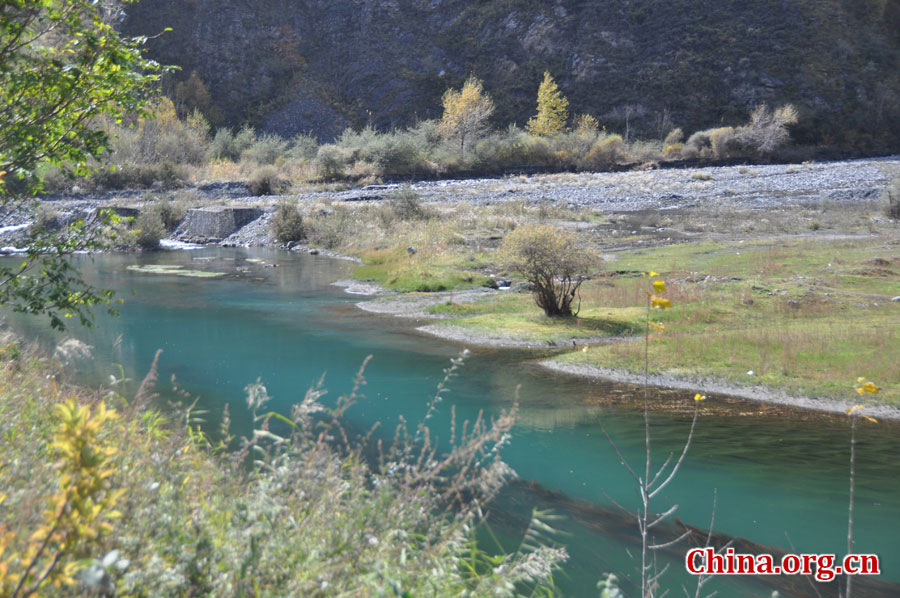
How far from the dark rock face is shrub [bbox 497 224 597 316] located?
2816 centimetres

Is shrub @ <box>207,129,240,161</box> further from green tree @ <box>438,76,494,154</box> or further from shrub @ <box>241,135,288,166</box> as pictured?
green tree @ <box>438,76,494,154</box>

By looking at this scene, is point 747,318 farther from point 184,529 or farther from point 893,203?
point 893,203

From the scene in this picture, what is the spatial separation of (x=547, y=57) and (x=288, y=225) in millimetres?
61832

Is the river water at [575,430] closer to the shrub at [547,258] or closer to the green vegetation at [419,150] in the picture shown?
the shrub at [547,258]

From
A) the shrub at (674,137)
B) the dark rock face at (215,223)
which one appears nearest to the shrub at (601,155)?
the shrub at (674,137)

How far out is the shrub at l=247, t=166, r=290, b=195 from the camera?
5203cm

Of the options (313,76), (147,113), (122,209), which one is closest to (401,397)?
(147,113)

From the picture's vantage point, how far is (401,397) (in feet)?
40.3

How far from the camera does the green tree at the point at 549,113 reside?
7675cm

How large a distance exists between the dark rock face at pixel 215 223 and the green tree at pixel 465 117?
32.2 m

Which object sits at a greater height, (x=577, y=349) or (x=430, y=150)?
(x=430, y=150)

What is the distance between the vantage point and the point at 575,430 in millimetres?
10633

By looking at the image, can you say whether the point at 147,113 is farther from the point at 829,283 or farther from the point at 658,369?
the point at 829,283

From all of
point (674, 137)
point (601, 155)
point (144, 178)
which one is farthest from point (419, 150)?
point (674, 137)
